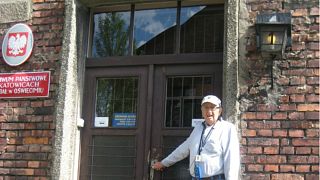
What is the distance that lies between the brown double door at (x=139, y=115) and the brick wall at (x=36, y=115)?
0.39m

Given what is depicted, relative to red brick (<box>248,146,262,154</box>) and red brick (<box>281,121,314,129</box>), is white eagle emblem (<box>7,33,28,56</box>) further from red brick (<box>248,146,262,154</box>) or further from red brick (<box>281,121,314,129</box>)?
red brick (<box>281,121,314,129</box>)

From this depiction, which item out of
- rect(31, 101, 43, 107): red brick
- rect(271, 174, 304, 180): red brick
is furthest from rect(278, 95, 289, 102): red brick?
rect(31, 101, 43, 107): red brick

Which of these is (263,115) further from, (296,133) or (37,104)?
(37,104)

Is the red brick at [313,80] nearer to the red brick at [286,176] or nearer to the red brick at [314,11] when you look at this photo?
the red brick at [314,11]

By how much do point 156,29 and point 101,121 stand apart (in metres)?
1.14

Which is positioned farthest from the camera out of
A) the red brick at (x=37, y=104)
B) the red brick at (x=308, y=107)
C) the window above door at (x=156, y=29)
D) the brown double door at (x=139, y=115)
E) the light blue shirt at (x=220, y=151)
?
the red brick at (x=37, y=104)

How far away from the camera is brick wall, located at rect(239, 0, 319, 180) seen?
14.7ft

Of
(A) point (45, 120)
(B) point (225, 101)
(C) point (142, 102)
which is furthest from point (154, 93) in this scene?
(A) point (45, 120)

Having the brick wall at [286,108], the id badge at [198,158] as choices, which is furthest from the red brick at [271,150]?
the id badge at [198,158]

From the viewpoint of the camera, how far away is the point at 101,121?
539 cm

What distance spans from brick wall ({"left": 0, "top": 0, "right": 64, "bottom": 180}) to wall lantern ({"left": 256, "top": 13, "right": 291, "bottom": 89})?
6.99ft

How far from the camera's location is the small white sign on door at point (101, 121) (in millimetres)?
5371

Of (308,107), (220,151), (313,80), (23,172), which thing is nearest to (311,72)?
(313,80)

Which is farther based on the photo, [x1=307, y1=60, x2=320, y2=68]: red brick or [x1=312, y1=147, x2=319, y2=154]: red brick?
[x1=307, y1=60, x2=320, y2=68]: red brick
